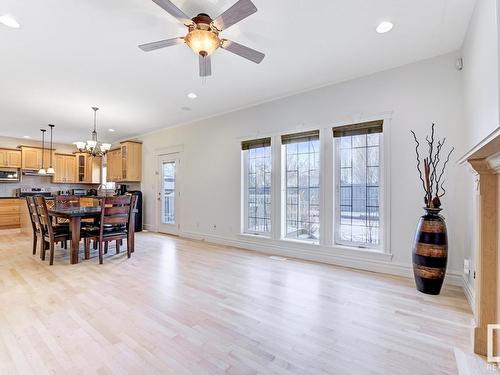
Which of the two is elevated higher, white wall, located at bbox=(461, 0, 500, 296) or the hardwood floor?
white wall, located at bbox=(461, 0, 500, 296)

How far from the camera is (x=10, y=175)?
291 inches

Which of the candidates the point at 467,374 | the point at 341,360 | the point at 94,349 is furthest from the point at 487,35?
the point at 94,349

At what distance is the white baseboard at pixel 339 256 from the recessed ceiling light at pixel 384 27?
8.68 feet

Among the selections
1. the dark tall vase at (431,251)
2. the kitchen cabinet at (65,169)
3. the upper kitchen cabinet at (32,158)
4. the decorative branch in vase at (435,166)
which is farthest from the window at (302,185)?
the upper kitchen cabinet at (32,158)

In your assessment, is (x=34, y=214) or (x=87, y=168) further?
(x=87, y=168)

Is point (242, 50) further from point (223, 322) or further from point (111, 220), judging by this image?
point (111, 220)

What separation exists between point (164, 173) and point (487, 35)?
21.0 feet

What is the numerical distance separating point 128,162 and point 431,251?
7028mm

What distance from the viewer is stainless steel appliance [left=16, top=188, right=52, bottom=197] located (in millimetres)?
7536

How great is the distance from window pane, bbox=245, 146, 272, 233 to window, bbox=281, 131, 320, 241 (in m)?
0.38

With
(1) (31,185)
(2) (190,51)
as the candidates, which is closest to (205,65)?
(2) (190,51)

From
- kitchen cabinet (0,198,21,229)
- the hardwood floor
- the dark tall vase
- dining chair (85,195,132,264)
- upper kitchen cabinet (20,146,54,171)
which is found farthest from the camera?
upper kitchen cabinet (20,146,54,171)

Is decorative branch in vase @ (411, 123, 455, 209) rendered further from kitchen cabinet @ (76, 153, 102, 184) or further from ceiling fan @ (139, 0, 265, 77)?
kitchen cabinet @ (76, 153, 102, 184)

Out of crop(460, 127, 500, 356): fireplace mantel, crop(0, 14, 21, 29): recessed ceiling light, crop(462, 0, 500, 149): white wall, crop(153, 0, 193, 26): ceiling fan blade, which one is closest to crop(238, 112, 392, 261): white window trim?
crop(462, 0, 500, 149): white wall
